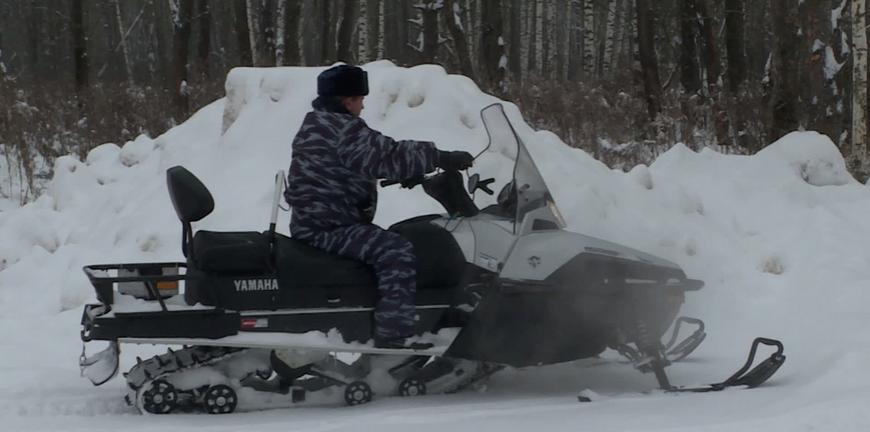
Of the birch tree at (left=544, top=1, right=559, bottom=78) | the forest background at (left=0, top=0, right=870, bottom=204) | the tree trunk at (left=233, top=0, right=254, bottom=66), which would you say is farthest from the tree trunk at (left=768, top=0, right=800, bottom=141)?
the birch tree at (left=544, top=1, right=559, bottom=78)

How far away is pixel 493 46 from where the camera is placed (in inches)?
659

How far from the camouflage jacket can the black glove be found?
47 mm

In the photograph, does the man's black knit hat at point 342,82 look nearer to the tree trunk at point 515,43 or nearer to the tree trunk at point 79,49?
the tree trunk at point 79,49

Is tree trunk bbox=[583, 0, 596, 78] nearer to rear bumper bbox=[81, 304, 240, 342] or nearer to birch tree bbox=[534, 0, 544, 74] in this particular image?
birch tree bbox=[534, 0, 544, 74]

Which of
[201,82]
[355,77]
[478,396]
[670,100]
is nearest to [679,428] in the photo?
[478,396]

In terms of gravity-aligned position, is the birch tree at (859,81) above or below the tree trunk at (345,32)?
below

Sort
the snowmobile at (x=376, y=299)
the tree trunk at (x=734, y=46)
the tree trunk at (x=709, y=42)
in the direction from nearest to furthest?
the snowmobile at (x=376, y=299), the tree trunk at (x=734, y=46), the tree trunk at (x=709, y=42)

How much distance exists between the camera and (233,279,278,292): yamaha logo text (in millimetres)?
4758

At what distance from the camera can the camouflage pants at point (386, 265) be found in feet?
15.8

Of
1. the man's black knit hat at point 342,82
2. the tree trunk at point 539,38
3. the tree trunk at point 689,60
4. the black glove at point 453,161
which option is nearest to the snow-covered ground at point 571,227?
the black glove at point 453,161

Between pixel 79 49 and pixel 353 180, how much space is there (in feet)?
51.0

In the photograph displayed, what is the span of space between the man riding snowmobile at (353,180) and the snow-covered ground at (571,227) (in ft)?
1.74

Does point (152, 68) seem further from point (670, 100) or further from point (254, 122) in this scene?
point (254, 122)

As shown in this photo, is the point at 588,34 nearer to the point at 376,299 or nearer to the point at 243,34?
the point at 243,34
